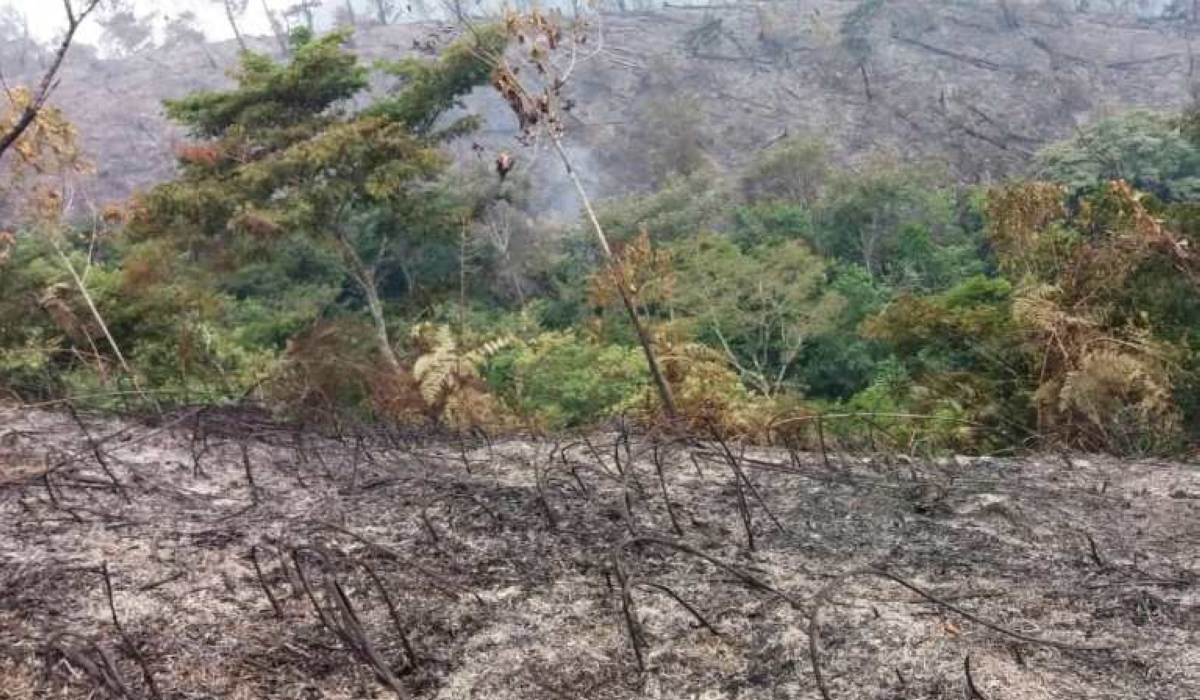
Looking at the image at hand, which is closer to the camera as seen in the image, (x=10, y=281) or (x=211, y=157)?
(x=10, y=281)

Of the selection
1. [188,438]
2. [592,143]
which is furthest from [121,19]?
[188,438]

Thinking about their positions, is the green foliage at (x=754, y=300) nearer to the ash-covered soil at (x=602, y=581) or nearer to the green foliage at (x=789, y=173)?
the green foliage at (x=789, y=173)

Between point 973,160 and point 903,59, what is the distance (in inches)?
324

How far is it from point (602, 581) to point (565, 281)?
65.8ft

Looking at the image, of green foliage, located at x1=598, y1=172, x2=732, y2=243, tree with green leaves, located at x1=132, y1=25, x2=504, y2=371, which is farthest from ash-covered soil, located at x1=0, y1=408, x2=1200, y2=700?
green foliage, located at x1=598, y1=172, x2=732, y2=243

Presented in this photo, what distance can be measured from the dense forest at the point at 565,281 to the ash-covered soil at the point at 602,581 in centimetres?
71

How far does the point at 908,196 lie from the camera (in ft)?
72.0

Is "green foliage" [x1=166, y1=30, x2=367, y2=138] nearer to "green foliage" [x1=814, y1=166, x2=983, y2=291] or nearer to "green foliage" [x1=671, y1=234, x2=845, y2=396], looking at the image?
"green foliage" [x1=671, y1=234, x2=845, y2=396]

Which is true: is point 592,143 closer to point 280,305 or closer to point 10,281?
point 280,305

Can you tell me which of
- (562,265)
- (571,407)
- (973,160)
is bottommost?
(973,160)

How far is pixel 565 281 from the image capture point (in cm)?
2214

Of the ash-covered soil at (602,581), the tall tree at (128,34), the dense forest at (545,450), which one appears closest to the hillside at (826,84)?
the tall tree at (128,34)

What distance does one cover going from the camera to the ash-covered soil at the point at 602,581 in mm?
1742

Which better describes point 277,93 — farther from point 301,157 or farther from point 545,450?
point 545,450
